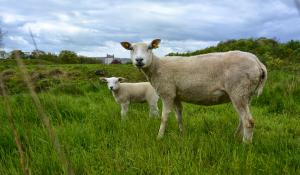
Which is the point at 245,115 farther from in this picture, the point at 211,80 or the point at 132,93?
the point at 132,93

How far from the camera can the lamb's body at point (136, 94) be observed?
33.2 ft

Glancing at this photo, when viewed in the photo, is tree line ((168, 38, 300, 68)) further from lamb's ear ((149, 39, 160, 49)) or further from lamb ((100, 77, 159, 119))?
lamb's ear ((149, 39, 160, 49))

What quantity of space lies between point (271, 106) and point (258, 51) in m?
7.28

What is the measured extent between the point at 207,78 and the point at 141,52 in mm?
1302

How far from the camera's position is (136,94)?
10.6 metres

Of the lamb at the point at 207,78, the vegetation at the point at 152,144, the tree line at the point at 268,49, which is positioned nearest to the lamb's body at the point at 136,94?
the vegetation at the point at 152,144

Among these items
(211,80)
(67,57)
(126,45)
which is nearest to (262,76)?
(211,80)

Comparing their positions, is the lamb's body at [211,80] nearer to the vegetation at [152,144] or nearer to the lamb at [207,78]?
the lamb at [207,78]

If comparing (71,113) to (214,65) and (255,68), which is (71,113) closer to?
(214,65)

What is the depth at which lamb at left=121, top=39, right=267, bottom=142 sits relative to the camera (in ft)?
19.0

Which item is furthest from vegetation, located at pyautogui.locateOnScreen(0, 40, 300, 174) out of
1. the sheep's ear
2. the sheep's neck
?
the sheep's ear

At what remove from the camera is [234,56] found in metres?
5.91

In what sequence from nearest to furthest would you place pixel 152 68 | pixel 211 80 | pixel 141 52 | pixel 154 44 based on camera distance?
1. pixel 211 80
2. pixel 141 52
3. pixel 152 68
4. pixel 154 44

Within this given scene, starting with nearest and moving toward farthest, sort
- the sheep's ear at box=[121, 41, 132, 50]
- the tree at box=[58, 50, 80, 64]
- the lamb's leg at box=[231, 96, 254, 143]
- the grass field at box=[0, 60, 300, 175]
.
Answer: the grass field at box=[0, 60, 300, 175], the lamb's leg at box=[231, 96, 254, 143], the sheep's ear at box=[121, 41, 132, 50], the tree at box=[58, 50, 80, 64]
